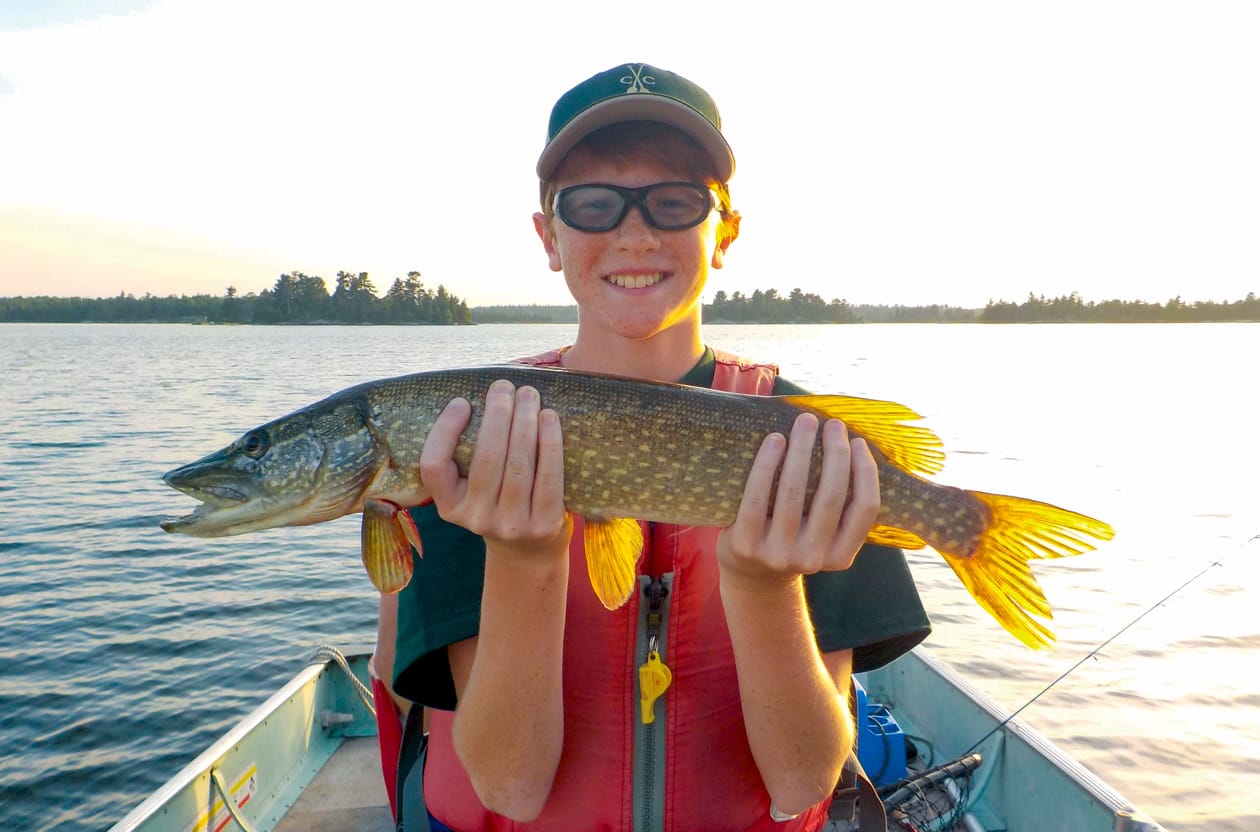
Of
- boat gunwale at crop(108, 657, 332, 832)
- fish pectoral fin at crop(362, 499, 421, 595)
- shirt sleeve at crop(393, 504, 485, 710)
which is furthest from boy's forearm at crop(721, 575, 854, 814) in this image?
boat gunwale at crop(108, 657, 332, 832)

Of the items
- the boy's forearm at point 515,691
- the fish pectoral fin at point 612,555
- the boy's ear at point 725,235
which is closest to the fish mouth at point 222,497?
the boy's forearm at point 515,691

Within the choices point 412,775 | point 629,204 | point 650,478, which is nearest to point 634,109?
point 629,204

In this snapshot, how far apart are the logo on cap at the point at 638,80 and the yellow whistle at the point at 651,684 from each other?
1752 millimetres

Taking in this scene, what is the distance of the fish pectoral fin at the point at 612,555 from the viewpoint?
2197 mm

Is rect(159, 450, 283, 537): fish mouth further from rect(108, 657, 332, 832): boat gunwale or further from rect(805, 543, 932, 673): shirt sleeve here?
rect(805, 543, 932, 673): shirt sleeve

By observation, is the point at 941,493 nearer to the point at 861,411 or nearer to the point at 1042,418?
the point at 861,411

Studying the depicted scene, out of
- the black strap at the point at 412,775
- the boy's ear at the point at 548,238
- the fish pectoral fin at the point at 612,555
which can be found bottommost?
the black strap at the point at 412,775

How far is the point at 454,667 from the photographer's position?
2.43m

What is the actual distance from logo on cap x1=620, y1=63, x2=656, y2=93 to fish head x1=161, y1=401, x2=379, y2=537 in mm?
1323

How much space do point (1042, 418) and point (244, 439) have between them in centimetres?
2343

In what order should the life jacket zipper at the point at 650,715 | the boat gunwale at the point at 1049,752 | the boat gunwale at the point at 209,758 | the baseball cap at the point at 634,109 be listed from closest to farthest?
the life jacket zipper at the point at 650,715
the baseball cap at the point at 634,109
the boat gunwale at the point at 1049,752
the boat gunwale at the point at 209,758

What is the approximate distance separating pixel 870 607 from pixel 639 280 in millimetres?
1228

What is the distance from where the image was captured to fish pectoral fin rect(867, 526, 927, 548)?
2256 millimetres

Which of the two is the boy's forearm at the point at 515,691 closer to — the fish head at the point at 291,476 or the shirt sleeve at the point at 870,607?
the fish head at the point at 291,476
